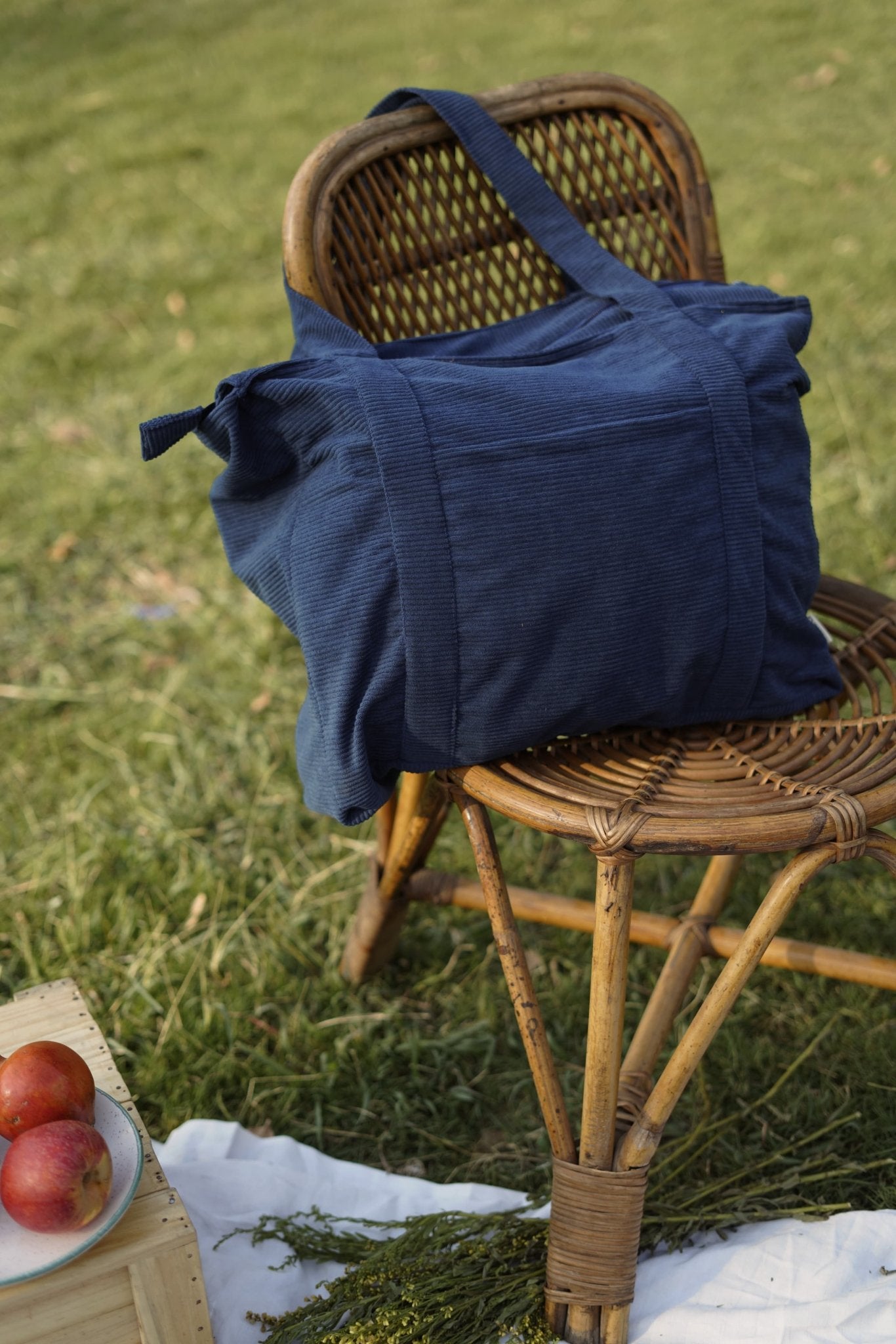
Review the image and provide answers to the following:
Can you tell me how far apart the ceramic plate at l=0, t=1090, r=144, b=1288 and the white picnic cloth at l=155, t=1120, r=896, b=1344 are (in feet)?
1.05

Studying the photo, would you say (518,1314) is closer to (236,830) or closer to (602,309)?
(236,830)

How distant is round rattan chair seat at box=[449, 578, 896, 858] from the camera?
48.3 inches

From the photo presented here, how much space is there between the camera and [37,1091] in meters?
1.18

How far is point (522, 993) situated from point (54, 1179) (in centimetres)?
52

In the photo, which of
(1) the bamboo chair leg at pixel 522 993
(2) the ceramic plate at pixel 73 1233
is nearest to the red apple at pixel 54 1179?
(2) the ceramic plate at pixel 73 1233

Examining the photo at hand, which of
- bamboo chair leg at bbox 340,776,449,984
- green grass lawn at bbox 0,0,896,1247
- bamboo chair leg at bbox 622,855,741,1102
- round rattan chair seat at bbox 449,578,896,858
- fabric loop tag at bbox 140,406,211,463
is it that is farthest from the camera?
green grass lawn at bbox 0,0,896,1247

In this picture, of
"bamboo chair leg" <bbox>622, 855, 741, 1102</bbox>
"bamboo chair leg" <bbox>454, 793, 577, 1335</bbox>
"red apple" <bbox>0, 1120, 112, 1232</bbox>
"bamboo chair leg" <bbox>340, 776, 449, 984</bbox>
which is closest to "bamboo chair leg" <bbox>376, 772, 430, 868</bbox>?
"bamboo chair leg" <bbox>340, 776, 449, 984</bbox>

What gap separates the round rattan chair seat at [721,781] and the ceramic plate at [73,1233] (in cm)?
48

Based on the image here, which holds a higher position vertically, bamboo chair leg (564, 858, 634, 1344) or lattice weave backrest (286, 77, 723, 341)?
lattice weave backrest (286, 77, 723, 341)

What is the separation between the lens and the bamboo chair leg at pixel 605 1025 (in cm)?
128

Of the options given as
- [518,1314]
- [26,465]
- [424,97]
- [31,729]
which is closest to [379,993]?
[518,1314]

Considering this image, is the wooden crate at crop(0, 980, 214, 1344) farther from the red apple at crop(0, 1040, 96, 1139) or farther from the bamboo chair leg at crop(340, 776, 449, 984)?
the bamboo chair leg at crop(340, 776, 449, 984)

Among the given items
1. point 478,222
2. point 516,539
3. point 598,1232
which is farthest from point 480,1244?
point 478,222

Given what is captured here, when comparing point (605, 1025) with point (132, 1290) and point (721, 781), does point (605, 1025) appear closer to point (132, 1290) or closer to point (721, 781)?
point (721, 781)
